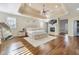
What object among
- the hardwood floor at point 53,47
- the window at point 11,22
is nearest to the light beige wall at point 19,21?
the window at point 11,22

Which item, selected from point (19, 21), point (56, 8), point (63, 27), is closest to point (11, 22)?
point (19, 21)

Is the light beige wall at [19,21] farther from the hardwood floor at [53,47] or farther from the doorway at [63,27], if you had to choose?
the doorway at [63,27]

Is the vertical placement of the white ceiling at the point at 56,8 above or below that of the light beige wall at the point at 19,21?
above

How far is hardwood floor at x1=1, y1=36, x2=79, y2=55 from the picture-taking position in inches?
70.3

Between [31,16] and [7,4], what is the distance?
0.48m

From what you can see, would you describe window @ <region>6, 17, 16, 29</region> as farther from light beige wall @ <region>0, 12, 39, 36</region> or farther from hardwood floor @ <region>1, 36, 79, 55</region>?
hardwood floor @ <region>1, 36, 79, 55</region>

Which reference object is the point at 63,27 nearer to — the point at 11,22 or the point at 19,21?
the point at 19,21

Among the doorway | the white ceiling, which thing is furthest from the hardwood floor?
the white ceiling

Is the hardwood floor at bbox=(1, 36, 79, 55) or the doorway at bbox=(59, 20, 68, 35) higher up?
the doorway at bbox=(59, 20, 68, 35)

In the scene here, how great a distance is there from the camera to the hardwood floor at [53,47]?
179 centimetres

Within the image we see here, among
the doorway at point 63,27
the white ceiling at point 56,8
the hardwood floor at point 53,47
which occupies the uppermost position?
the white ceiling at point 56,8

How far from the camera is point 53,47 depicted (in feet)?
5.93
